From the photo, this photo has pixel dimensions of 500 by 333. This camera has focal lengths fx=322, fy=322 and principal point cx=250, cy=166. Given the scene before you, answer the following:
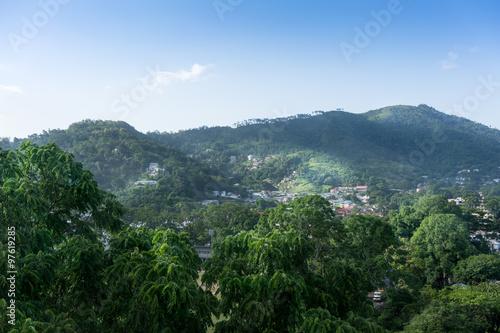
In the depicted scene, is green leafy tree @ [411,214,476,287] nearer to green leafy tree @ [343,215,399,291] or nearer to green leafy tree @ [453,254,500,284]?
green leafy tree @ [453,254,500,284]

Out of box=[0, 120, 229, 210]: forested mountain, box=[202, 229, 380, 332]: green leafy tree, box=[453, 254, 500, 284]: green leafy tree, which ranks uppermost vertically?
box=[0, 120, 229, 210]: forested mountain

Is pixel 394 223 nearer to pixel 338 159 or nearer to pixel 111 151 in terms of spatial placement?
pixel 111 151

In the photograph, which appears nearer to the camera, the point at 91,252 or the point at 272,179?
the point at 91,252

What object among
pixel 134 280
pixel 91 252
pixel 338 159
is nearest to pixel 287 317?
pixel 134 280

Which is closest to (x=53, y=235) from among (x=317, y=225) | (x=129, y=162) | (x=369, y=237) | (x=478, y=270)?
(x=317, y=225)

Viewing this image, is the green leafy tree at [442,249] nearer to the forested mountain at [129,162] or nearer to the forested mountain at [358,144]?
the forested mountain at [129,162]

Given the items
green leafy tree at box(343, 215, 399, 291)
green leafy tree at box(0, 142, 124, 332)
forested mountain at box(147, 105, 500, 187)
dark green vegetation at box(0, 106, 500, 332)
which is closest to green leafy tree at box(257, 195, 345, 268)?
dark green vegetation at box(0, 106, 500, 332)

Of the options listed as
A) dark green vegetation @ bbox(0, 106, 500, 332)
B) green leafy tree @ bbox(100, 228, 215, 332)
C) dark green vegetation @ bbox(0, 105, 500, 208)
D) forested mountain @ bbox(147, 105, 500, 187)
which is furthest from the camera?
forested mountain @ bbox(147, 105, 500, 187)

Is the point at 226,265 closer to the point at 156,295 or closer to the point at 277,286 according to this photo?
the point at 277,286
